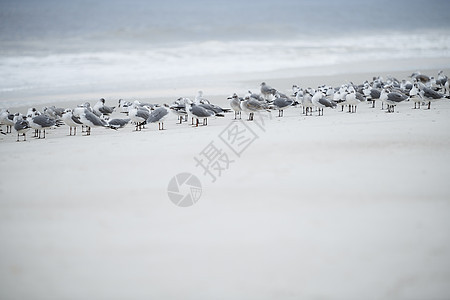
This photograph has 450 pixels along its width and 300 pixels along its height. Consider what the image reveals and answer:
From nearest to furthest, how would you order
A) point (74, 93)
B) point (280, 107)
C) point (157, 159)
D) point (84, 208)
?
1. point (84, 208)
2. point (157, 159)
3. point (280, 107)
4. point (74, 93)

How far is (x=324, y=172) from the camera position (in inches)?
234

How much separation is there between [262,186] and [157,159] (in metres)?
1.57

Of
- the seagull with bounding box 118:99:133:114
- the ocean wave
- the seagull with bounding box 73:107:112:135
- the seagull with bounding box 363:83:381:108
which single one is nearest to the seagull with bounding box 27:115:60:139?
the seagull with bounding box 73:107:112:135

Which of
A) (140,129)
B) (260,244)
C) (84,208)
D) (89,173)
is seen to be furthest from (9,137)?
(260,244)

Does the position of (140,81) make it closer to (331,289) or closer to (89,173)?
(89,173)

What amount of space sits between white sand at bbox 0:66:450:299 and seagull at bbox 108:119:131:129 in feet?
12.6

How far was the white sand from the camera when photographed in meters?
4.23

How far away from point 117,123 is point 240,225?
21.7 ft

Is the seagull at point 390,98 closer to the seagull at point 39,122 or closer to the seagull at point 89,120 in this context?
the seagull at point 89,120

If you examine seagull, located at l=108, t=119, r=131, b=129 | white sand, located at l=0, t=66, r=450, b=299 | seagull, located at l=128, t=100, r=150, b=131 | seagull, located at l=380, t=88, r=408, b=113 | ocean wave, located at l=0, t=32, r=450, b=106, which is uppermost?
ocean wave, located at l=0, t=32, r=450, b=106

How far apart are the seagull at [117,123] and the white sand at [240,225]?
3.83 metres

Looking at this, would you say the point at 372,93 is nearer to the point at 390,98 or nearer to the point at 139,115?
the point at 390,98

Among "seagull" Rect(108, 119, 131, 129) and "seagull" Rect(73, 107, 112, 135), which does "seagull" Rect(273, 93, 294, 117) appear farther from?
"seagull" Rect(73, 107, 112, 135)

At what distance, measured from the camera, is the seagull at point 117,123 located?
429 inches
